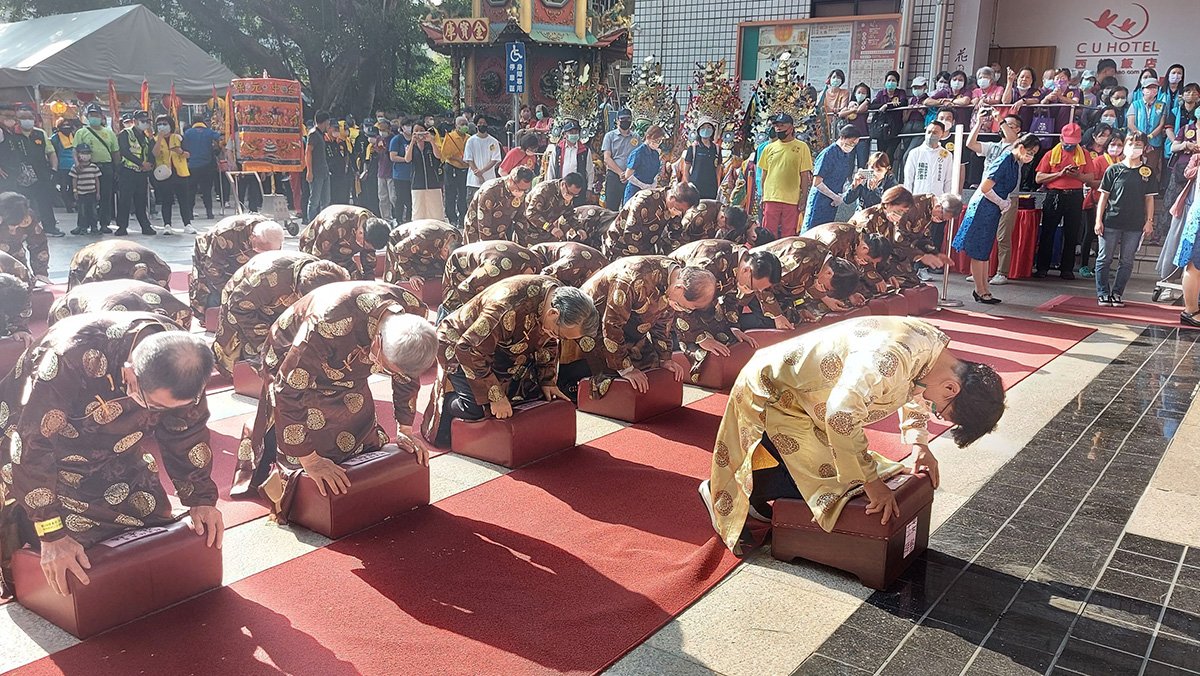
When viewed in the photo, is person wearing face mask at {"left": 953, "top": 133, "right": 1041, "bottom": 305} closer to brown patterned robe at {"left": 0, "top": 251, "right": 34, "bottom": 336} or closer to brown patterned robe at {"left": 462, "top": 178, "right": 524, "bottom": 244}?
brown patterned robe at {"left": 462, "top": 178, "right": 524, "bottom": 244}

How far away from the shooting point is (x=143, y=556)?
262 centimetres

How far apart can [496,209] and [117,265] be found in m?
3.11

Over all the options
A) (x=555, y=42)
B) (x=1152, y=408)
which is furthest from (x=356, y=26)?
(x=1152, y=408)

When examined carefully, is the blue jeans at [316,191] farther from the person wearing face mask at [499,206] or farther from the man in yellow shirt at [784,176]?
the man in yellow shirt at [784,176]

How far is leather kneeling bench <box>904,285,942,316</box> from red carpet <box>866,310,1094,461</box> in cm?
10

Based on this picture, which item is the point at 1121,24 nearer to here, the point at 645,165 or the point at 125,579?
the point at 645,165

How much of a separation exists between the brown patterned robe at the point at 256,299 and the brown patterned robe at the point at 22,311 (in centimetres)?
115

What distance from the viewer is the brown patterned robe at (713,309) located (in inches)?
208

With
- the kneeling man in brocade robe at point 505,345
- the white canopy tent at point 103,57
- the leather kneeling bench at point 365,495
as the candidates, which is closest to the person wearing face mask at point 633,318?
the kneeling man in brocade robe at point 505,345

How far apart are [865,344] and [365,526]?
1.85m

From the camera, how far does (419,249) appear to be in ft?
22.1

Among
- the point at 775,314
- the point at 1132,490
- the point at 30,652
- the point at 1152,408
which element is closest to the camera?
the point at 30,652

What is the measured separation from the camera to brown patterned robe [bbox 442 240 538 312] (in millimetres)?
5090

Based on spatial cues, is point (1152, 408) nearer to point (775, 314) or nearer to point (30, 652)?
point (775, 314)
